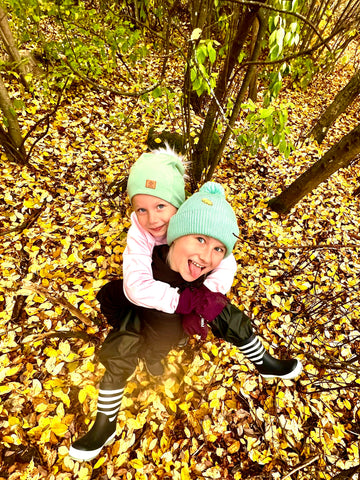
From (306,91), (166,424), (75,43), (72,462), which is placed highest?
(306,91)

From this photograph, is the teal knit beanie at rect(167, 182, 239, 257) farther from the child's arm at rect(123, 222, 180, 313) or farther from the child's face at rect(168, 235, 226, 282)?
the child's arm at rect(123, 222, 180, 313)

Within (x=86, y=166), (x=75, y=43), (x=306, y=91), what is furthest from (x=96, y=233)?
(x=306, y=91)

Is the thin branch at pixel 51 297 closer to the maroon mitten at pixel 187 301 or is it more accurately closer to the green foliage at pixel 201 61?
the maroon mitten at pixel 187 301

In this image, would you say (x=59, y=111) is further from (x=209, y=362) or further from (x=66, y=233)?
(x=209, y=362)

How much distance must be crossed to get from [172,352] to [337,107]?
5.20m

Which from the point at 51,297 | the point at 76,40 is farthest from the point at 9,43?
the point at 51,297

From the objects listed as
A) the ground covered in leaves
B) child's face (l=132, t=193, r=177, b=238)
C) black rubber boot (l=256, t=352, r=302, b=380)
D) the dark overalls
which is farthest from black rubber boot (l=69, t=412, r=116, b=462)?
child's face (l=132, t=193, r=177, b=238)

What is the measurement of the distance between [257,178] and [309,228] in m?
1.24

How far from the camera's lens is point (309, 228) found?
→ 412cm

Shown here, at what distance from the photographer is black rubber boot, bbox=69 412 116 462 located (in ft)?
7.10

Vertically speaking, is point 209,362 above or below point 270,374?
below

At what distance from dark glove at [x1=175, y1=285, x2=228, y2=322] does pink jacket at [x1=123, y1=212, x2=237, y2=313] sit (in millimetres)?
52

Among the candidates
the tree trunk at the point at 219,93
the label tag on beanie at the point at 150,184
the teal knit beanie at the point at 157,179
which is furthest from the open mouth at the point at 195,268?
the tree trunk at the point at 219,93

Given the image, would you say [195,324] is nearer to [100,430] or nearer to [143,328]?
[143,328]
